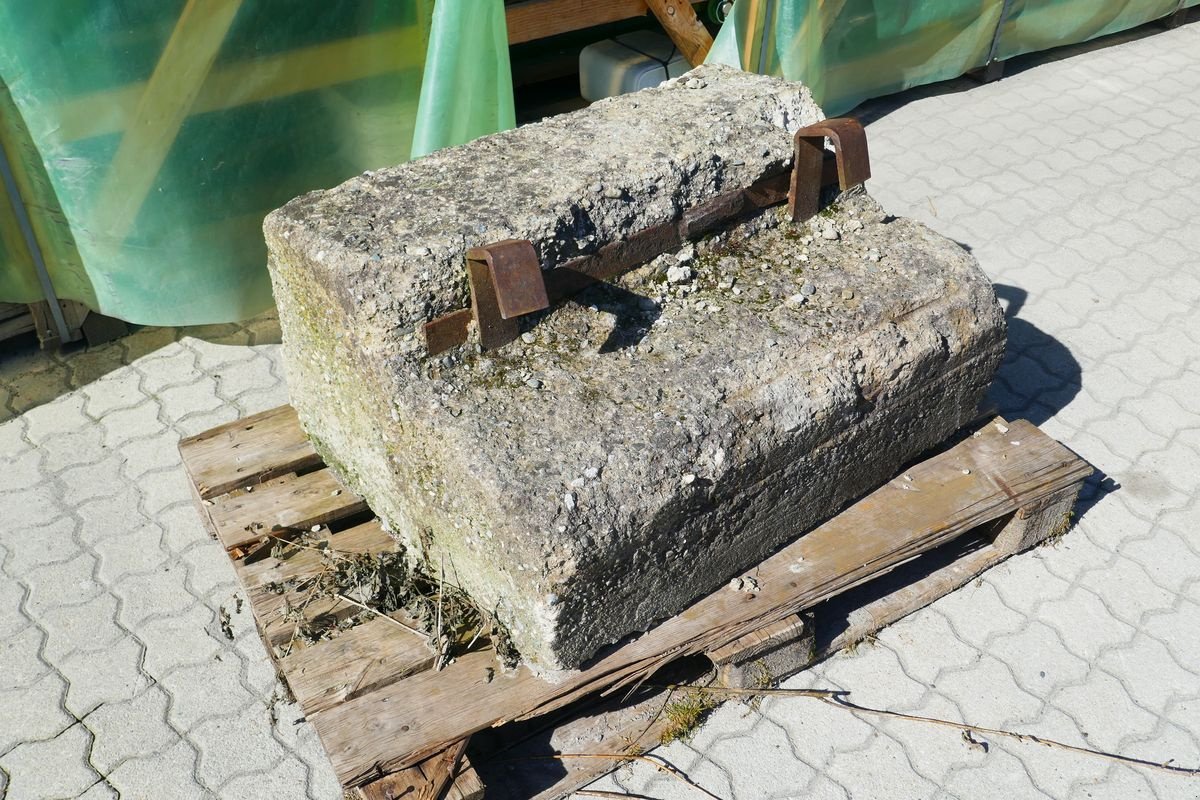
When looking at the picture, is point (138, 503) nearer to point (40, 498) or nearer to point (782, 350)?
point (40, 498)

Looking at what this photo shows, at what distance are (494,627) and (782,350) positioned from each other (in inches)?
36.6

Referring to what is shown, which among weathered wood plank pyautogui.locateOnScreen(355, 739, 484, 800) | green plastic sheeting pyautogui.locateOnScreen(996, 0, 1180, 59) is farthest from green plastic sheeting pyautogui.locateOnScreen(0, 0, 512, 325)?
green plastic sheeting pyautogui.locateOnScreen(996, 0, 1180, 59)

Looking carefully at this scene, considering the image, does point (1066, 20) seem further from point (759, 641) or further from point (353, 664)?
point (353, 664)

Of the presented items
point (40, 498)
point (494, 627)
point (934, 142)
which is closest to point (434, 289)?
point (494, 627)

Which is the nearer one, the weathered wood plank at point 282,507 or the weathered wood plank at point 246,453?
the weathered wood plank at point 282,507

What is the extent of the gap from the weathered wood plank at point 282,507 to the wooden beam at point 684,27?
260 cm

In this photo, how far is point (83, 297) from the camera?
3520 millimetres

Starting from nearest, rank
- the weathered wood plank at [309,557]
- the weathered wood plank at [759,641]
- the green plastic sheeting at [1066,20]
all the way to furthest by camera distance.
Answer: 1. the weathered wood plank at [759,641]
2. the weathered wood plank at [309,557]
3. the green plastic sheeting at [1066,20]

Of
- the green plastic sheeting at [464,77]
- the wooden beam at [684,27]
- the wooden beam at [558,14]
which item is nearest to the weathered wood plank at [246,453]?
the green plastic sheeting at [464,77]

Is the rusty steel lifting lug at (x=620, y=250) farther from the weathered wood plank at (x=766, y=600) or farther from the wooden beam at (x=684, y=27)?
the wooden beam at (x=684, y=27)

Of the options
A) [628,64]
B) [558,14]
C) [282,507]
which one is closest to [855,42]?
[628,64]

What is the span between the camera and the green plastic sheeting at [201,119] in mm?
3096

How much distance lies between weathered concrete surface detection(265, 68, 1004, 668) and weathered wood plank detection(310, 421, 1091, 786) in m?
0.06

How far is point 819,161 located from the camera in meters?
2.85
